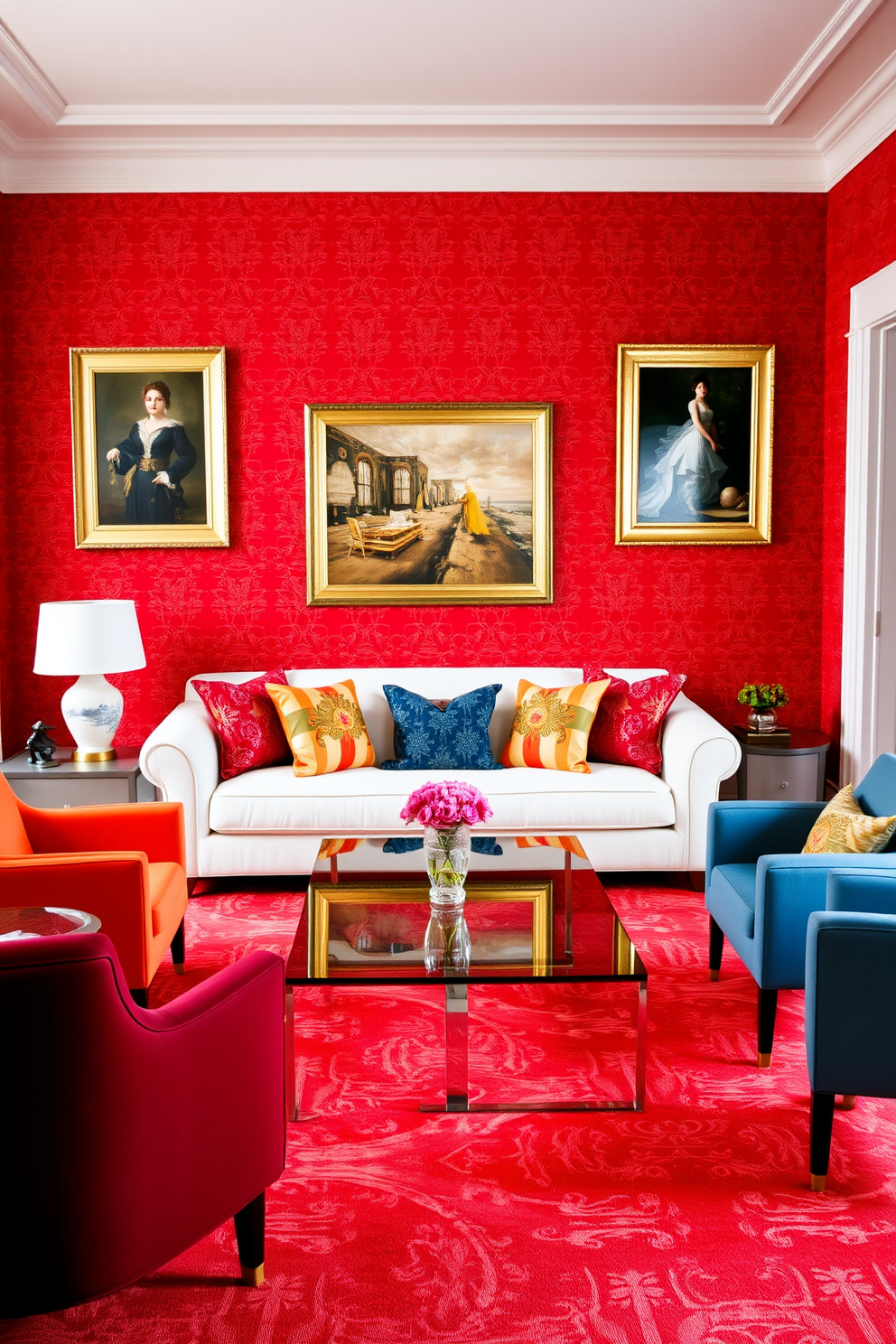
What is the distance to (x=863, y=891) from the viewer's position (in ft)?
8.37

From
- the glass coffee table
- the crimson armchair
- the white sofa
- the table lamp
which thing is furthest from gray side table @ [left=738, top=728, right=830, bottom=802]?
the crimson armchair

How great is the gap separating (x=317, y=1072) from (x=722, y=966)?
1635 mm

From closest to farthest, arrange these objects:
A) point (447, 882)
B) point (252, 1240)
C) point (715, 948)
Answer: point (252, 1240) < point (447, 882) < point (715, 948)

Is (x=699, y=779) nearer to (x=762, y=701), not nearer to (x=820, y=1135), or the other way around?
(x=762, y=701)

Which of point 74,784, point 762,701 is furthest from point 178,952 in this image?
point 762,701

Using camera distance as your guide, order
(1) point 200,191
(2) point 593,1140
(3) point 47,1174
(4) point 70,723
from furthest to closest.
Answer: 1. (1) point 200,191
2. (4) point 70,723
3. (2) point 593,1140
4. (3) point 47,1174

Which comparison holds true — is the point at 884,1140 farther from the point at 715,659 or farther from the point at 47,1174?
the point at 715,659

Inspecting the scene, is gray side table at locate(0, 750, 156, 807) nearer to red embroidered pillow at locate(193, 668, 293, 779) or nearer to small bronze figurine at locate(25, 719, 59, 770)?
small bronze figurine at locate(25, 719, 59, 770)

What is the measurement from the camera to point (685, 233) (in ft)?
17.1

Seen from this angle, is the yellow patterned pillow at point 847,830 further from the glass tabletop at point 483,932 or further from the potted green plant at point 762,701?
the potted green plant at point 762,701

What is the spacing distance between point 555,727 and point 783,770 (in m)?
1.11

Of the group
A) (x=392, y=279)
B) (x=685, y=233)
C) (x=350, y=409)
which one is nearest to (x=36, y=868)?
(x=350, y=409)

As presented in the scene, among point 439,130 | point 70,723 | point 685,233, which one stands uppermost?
point 439,130

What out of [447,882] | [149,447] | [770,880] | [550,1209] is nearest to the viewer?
[550,1209]
